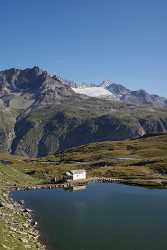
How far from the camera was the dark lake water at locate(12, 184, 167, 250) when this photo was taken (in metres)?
81.5

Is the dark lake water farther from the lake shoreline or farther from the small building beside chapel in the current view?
the small building beside chapel

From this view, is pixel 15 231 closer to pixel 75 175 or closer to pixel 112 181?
pixel 75 175

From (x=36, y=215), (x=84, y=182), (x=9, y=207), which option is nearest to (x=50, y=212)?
(x=36, y=215)

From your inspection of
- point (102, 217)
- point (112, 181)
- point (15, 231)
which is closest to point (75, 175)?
point (112, 181)

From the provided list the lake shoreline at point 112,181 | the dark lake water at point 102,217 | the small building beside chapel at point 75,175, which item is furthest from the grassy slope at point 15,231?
the small building beside chapel at point 75,175

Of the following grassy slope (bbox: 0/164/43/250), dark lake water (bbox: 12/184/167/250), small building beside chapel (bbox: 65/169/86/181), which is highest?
small building beside chapel (bbox: 65/169/86/181)

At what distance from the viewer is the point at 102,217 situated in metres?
105

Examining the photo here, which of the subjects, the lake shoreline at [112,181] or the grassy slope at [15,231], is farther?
the lake shoreline at [112,181]

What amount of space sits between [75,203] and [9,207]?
2886 centimetres

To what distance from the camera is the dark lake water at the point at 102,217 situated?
267ft

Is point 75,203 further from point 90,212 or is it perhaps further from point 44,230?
point 44,230

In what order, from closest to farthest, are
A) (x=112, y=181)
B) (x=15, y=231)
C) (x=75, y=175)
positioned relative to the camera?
(x=15, y=231)
(x=75, y=175)
(x=112, y=181)

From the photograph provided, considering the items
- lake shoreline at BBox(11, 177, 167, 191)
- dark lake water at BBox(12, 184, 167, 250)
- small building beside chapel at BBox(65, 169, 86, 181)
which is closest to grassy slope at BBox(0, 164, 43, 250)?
dark lake water at BBox(12, 184, 167, 250)

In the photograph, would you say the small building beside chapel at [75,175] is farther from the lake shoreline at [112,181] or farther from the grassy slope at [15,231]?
the grassy slope at [15,231]
